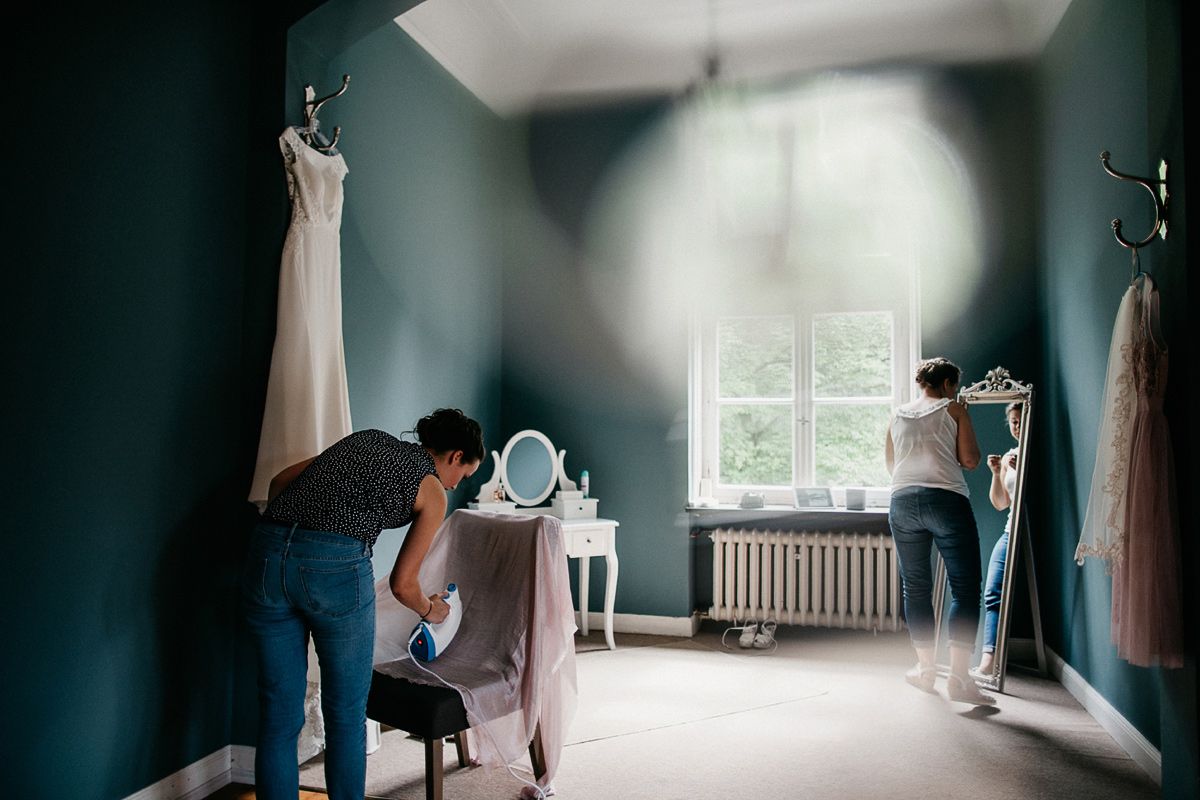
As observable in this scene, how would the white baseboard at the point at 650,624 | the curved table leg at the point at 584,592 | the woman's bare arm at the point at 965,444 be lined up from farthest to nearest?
1. the white baseboard at the point at 650,624
2. the curved table leg at the point at 584,592
3. the woman's bare arm at the point at 965,444

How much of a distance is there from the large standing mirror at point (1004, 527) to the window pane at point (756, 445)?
104 cm

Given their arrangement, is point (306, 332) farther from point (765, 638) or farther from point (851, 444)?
point (851, 444)

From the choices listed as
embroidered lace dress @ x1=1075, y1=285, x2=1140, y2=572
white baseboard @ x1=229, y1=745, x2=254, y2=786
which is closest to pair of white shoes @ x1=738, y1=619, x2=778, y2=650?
embroidered lace dress @ x1=1075, y1=285, x2=1140, y2=572

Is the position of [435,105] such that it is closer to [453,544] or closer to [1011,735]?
[453,544]

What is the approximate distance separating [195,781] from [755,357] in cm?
355

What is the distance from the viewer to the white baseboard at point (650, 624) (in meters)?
4.77

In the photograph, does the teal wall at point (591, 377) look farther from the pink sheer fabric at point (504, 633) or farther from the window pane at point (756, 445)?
the pink sheer fabric at point (504, 633)

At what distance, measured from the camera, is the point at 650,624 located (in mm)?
4812

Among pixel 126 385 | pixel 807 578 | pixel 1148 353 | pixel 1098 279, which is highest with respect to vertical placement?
pixel 1098 279

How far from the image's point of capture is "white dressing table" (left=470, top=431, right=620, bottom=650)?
14.7ft

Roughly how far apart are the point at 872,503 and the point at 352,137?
3.35 metres

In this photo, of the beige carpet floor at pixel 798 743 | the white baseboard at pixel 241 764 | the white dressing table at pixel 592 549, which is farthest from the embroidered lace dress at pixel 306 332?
the white dressing table at pixel 592 549

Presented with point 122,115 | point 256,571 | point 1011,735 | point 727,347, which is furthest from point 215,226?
point 1011,735

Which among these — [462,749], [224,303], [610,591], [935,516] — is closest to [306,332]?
[224,303]
